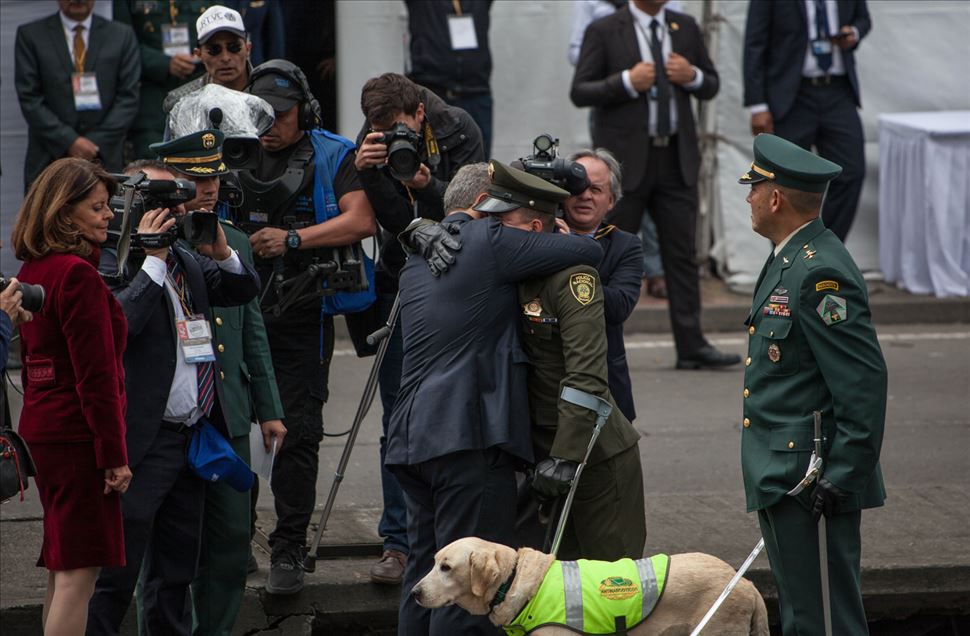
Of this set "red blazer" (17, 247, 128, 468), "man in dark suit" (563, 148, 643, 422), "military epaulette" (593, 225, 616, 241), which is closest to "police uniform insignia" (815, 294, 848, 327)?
"man in dark suit" (563, 148, 643, 422)

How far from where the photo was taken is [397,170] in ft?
19.9

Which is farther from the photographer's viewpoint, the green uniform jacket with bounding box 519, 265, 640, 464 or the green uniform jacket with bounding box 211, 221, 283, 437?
the green uniform jacket with bounding box 211, 221, 283, 437

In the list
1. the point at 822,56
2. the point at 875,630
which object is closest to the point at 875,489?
the point at 875,630

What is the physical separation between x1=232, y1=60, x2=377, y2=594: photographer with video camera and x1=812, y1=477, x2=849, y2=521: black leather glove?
7.45ft

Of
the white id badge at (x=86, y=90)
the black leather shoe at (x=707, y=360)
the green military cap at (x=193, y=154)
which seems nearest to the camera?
the green military cap at (x=193, y=154)

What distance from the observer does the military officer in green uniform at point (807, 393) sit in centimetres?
471

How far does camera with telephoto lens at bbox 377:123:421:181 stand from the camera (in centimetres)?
607

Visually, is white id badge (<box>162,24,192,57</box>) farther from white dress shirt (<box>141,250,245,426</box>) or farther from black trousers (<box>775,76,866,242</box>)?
white dress shirt (<box>141,250,245,426</box>)

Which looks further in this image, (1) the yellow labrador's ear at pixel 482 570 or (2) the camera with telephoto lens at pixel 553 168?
(2) the camera with telephoto lens at pixel 553 168

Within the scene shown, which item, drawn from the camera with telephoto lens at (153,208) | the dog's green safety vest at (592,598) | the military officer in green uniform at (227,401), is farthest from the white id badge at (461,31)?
the dog's green safety vest at (592,598)

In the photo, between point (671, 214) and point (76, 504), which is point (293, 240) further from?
point (671, 214)

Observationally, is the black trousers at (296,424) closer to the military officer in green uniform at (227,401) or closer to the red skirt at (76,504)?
the military officer in green uniform at (227,401)

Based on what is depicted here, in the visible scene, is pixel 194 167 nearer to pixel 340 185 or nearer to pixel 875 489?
pixel 340 185

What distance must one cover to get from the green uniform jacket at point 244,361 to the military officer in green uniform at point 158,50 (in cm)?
460
